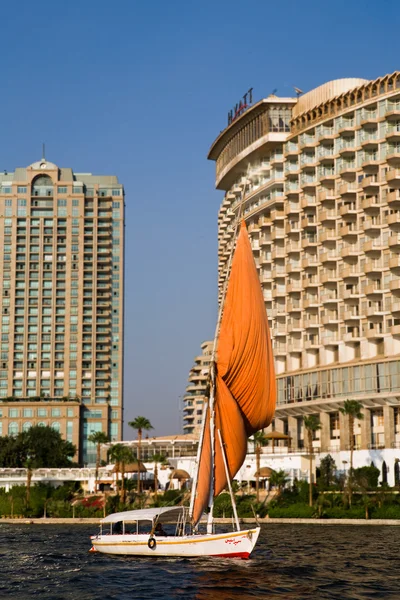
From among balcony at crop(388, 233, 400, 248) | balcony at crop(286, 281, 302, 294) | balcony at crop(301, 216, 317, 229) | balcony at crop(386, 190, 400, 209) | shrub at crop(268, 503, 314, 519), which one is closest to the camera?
shrub at crop(268, 503, 314, 519)

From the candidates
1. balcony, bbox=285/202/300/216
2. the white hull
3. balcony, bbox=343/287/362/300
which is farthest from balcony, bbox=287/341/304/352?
the white hull

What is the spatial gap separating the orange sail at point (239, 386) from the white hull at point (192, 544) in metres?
3.31

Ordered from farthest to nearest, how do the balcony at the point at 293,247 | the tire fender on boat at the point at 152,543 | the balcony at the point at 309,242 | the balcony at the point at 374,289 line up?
the balcony at the point at 293,247 < the balcony at the point at 309,242 < the balcony at the point at 374,289 < the tire fender on boat at the point at 152,543

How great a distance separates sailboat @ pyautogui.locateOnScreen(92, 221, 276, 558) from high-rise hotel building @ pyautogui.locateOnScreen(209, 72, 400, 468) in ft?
175

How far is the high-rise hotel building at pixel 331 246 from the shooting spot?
120 meters

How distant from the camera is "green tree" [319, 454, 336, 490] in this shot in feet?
340

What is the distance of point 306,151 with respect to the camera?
136125 millimetres

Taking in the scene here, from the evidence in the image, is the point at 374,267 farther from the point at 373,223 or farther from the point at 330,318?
the point at 330,318

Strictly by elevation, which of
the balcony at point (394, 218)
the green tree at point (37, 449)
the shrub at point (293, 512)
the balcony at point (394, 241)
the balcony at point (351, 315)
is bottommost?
the shrub at point (293, 512)

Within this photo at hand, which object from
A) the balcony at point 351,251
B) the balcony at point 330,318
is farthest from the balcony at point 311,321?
the balcony at point 351,251

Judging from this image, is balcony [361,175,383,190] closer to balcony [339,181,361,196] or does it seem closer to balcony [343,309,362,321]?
balcony [339,181,361,196]

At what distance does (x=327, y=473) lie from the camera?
106625mm

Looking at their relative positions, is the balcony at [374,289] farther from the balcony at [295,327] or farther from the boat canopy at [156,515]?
the boat canopy at [156,515]

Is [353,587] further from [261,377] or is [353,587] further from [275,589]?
[261,377]
